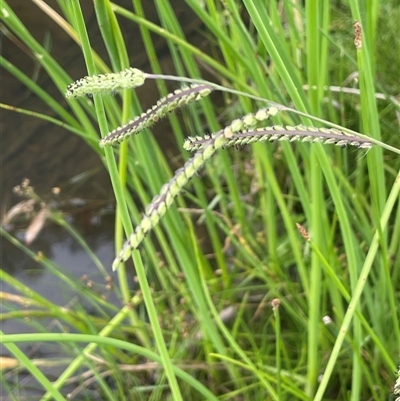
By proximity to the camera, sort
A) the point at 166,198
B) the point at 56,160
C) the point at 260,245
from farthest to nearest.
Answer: the point at 56,160 → the point at 260,245 → the point at 166,198

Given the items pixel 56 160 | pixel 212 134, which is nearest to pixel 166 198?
pixel 212 134

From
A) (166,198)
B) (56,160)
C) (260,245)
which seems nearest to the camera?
(166,198)

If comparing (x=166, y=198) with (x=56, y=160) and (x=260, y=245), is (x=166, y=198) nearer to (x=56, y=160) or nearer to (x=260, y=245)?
(x=260, y=245)

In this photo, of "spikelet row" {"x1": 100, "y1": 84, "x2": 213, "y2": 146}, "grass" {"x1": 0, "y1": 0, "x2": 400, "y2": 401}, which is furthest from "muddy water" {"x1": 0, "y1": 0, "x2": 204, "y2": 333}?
"spikelet row" {"x1": 100, "y1": 84, "x2": 213, "y2": 146}

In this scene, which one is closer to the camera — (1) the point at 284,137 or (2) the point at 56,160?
(1) the point at 284,137

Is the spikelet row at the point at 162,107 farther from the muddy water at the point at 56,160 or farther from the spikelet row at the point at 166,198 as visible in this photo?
the muddy water at the point at 56,160

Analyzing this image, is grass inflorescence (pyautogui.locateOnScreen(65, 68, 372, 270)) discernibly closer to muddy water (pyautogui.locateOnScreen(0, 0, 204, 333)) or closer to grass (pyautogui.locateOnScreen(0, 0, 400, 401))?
grass (pyautogui.locateOnScreen(0, 0, 400, 401))

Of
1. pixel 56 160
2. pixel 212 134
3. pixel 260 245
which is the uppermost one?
pixel 212 134

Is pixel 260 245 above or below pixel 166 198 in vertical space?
below

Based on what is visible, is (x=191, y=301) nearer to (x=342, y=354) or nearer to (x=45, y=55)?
(x=342, y=354)
